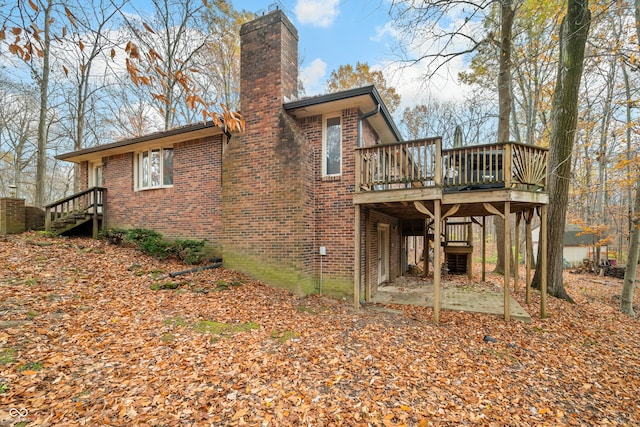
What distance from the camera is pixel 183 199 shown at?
9695mm

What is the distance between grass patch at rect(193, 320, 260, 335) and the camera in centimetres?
465

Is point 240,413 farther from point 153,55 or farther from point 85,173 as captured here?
point 85,173

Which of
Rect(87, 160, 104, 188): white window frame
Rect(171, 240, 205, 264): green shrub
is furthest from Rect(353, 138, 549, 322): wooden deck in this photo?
Rect(87, 160, 104, 188): white window frame

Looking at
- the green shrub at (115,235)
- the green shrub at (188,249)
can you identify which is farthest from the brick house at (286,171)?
the green shrub at (115,235)

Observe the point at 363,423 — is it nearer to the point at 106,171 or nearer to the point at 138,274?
the point at 138,274

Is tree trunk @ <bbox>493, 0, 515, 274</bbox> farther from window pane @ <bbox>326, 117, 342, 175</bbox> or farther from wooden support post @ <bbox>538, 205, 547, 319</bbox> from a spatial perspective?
window pane @ <bbox>326, 117, 342, 175</bbox>

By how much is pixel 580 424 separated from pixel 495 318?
133 inches

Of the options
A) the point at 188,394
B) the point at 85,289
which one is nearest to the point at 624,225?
the point at 188,394

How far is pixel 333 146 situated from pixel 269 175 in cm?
196

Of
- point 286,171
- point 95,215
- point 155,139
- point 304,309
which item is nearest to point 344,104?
point 286,171

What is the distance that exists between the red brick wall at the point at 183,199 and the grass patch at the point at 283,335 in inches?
197

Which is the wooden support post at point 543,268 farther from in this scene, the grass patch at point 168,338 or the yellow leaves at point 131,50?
the yellow leaves at point 131,50

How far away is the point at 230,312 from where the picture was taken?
18.1 feet

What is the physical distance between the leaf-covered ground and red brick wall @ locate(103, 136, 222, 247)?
3.10 m
